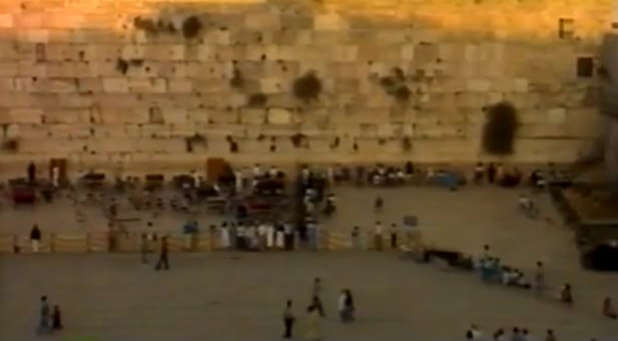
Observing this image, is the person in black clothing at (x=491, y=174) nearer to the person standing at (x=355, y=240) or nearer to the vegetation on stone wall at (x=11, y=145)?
the person standing at (x=355, y=240)

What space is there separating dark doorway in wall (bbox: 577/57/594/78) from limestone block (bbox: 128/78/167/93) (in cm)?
762

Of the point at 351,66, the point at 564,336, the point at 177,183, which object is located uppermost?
the point at 351,66

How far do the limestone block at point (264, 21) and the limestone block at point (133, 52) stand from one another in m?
1.96

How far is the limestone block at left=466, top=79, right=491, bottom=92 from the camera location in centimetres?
3144

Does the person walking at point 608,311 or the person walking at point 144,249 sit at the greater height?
the person walking at point 144,249

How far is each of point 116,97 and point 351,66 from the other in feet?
14.2

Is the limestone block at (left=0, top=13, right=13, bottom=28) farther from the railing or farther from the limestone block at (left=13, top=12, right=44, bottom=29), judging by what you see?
the railing

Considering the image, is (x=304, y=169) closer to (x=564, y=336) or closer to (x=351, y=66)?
(x=351, y=66)

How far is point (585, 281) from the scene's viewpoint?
1027 inches

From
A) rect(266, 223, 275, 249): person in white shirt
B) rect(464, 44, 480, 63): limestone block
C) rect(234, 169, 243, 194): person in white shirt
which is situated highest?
rect(464, 44, 480, 63): limestone block

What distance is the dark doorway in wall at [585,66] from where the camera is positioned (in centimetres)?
3156

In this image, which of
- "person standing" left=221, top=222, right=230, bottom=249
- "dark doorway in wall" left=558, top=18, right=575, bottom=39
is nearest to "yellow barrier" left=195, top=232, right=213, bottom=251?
"person standing" left=221, top=222, right=230, bottom=249

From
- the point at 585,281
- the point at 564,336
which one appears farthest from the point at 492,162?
the point at 564,336

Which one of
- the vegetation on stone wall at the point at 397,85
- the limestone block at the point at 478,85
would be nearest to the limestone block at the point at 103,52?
the vegetation on stone wall at the point at 397,85
